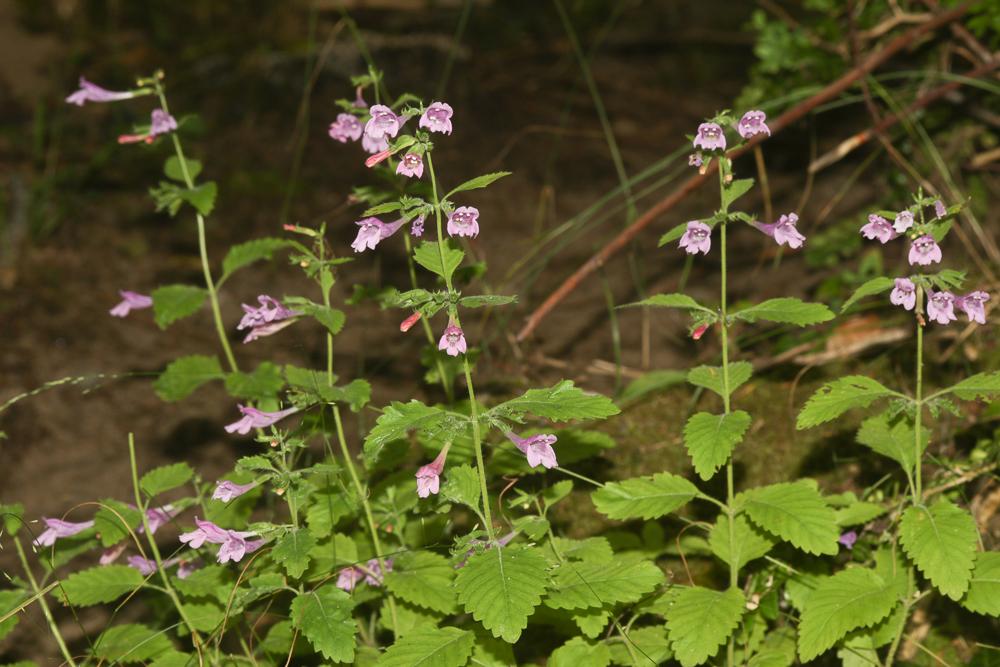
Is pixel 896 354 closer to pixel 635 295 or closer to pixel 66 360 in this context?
pixel 635 295

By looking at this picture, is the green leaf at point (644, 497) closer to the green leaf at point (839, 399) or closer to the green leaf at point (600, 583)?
the green leaf at point (600, 583)

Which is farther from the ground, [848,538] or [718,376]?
[718,376]

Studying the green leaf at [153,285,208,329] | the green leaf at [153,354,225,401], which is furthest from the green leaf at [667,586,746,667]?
the green leaf at [153,285,208,329]

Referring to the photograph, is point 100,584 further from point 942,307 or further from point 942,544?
point 942,307

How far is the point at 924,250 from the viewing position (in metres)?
2.28

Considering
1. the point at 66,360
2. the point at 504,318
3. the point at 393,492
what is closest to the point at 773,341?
the point at 504,318

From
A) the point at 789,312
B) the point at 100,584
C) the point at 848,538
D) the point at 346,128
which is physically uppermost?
the point at 346,128

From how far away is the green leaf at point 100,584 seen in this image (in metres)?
2.68

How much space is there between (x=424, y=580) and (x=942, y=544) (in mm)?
1199

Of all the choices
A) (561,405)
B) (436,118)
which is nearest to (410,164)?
(436,118)

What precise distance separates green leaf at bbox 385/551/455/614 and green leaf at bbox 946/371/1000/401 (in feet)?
4.09

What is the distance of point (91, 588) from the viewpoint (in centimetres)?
271

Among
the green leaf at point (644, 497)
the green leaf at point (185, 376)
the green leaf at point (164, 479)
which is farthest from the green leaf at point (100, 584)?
the green leaf at point (644, 497)

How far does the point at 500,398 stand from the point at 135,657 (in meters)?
1.60
